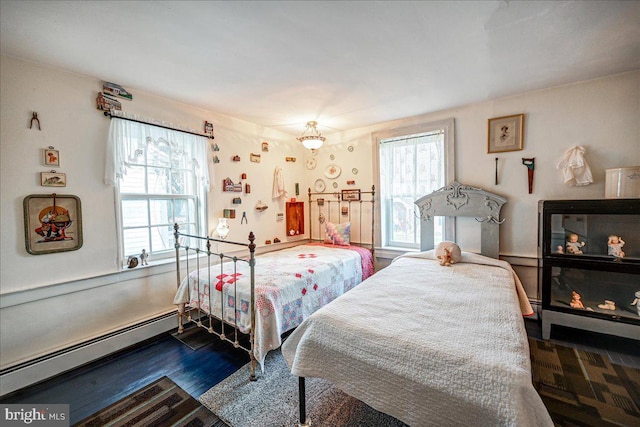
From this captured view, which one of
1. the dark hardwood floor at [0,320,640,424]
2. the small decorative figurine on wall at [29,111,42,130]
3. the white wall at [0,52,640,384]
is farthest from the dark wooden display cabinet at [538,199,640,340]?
the small decorative figurine on wall at [29,111,42,130]

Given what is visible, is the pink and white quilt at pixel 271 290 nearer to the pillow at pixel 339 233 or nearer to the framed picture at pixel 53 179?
the pillow at pixel 339 233

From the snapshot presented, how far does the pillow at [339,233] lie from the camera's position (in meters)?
3.81

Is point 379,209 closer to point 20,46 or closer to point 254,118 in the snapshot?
point 254,118

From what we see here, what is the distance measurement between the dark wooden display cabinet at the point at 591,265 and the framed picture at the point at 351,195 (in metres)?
2.12

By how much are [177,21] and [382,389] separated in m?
2.29

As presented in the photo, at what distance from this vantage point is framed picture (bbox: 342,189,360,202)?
387 cm

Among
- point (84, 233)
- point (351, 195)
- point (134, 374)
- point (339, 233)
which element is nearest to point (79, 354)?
point (134, 374)

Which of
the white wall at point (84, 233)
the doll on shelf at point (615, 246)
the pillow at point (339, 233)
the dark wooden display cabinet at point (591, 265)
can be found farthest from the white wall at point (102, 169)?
the pillow at point (339, 233)

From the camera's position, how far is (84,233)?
2189 mm

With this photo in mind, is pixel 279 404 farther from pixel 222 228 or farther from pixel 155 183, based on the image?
pixel 155 183

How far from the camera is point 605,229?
7.48 feet

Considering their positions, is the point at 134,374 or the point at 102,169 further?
the point at 102,169

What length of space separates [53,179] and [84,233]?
1.56 ft

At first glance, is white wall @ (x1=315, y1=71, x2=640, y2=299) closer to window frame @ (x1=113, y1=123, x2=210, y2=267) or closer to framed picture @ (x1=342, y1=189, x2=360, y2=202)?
framed picture @ (x1=342, y1=189, x2=360, y2=202)
